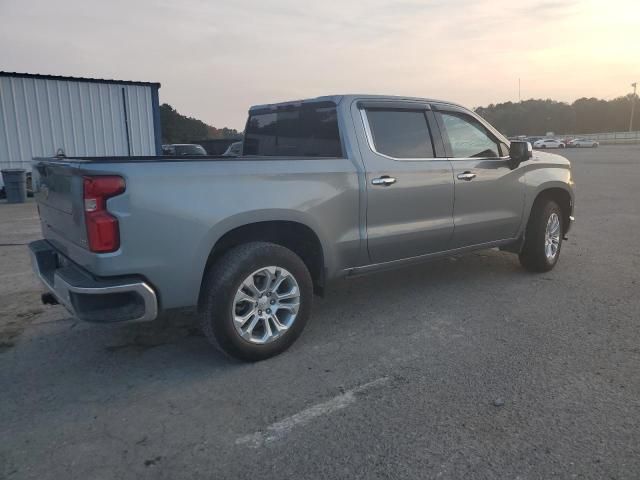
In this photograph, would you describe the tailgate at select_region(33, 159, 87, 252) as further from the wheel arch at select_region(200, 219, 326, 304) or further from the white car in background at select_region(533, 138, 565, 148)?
the white car in background at select_region(533, 138, 565, 148)

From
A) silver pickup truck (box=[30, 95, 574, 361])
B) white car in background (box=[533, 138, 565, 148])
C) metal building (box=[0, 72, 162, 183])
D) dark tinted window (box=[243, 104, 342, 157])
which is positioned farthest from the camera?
white car in background (box=[533, 138, 565, 148])

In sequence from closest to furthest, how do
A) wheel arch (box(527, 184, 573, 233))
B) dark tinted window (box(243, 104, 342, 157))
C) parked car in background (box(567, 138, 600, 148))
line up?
dark tinted window (box(243, 104, 342, 157)) < wheel arch (box(527, 184, 573, 233)) < parked car in background (box(567, 138, 600, 148))

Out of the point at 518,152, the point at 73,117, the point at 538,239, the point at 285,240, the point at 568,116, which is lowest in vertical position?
the point at 538,239

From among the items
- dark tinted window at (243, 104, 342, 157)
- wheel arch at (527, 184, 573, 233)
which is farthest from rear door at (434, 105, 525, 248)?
dark tinted window at (243, 104, 342, 157)

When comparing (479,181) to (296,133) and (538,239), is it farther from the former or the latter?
(296,133)

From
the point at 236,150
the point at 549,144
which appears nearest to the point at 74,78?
the point at 236,150

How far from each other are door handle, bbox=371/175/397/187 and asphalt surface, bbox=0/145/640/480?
46.9 inches

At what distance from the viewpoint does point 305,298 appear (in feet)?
12.8

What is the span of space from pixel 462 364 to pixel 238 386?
1.53 meters

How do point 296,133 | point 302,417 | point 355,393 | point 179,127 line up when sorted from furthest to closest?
point 179,127 < point 296,133 < point 355,393 < point 302,417

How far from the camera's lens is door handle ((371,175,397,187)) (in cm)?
427

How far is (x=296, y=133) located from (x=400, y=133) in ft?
3.07

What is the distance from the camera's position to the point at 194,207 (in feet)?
11.0

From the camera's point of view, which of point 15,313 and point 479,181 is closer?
point 15,313
